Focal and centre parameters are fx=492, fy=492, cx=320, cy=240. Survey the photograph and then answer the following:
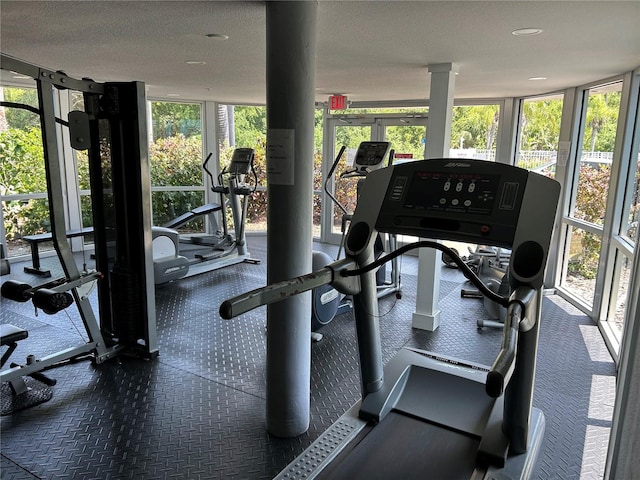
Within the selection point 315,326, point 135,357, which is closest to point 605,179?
point 315,326

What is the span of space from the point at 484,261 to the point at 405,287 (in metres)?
0.90

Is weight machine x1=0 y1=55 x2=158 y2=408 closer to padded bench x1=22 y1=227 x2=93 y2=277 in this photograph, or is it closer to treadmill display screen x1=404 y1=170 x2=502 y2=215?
treadmill display screen x1=404 y1=170 x2=502 y2=215

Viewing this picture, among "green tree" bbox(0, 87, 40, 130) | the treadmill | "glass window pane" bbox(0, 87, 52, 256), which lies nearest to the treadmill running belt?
the treadmill

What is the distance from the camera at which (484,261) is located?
196 inches

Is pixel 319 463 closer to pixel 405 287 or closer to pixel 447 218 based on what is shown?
pixel 447 218

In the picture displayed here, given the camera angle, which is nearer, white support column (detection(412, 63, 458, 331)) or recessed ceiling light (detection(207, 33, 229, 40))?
recessed ceiling light (detection(207, 33, 229, 40))

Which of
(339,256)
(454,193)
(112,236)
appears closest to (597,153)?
(339,256)

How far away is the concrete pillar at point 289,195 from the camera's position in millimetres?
2193

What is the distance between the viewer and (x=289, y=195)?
236 centimetres

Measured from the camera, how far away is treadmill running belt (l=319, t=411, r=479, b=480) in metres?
1.85

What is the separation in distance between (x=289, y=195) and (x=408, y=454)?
124 centimetres

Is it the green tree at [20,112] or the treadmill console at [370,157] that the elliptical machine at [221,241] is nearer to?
the treadmill console at [370,157]

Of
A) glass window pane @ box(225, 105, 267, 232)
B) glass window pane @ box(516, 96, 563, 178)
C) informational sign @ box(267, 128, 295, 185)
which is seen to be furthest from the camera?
glass window pane @ box(225, 105, 267, 232)

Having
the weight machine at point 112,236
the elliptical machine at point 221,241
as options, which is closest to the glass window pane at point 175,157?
the elliptical machine at point 221,241
